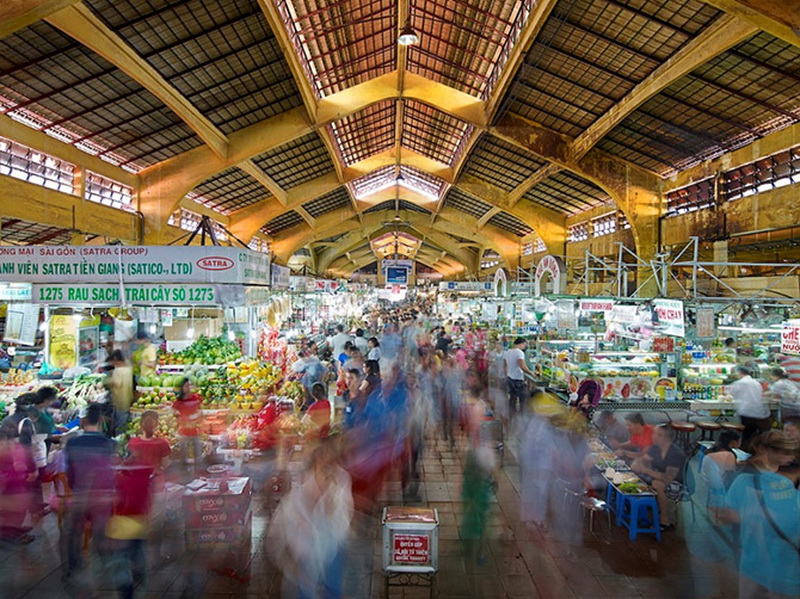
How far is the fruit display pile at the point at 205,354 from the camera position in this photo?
27.6 ft

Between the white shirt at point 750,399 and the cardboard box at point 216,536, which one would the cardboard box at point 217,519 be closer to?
the cardboard box at point 216,536

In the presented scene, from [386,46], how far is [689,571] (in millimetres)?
11003

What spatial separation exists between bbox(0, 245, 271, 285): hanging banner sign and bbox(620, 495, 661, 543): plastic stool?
4.06 m

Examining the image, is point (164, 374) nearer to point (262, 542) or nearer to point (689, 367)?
point (262, 542)

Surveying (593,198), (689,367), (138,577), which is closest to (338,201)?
(593,198)

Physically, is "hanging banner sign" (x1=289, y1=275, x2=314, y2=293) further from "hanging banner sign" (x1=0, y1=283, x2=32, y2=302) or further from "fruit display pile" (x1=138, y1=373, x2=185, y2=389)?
"hanging banner sign" (x1=0, y1=283, x2=32, y2=302)

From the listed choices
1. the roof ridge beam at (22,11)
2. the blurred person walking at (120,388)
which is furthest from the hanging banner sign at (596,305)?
the roof ridge beam at (22,11)

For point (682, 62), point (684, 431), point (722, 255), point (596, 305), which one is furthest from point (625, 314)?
point (682, 62)

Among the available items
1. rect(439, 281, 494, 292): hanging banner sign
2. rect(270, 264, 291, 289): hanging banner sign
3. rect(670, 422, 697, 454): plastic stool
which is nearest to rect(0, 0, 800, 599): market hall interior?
rect(670, 422, 697, 454): plastic stool

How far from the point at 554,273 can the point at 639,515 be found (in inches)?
187

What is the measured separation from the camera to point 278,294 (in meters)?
11.6

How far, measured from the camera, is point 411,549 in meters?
3.54

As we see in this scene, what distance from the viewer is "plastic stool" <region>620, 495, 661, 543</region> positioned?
4688 mm

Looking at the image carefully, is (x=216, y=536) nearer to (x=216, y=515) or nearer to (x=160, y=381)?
(x=216, y=515)
